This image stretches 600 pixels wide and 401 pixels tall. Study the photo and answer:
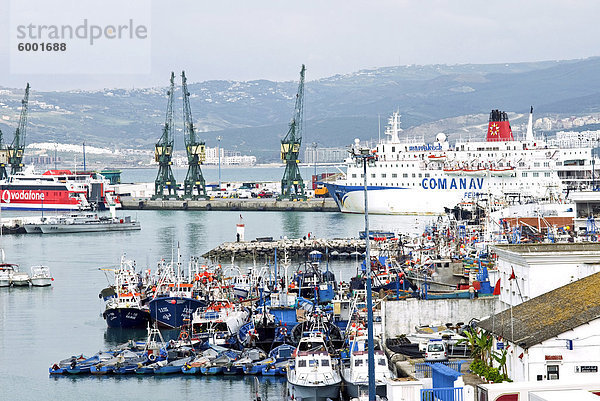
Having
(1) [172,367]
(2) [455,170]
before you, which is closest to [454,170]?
(2) [455,170]

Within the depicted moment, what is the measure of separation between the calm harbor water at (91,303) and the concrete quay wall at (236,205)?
17.5 ft

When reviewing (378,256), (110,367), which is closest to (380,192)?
(378,256)

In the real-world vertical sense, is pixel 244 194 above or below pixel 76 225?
above

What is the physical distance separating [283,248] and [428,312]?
827 inches

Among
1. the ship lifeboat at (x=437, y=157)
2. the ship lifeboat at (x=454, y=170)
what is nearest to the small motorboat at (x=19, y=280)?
the ship lifeboat at (x=454, y=170)

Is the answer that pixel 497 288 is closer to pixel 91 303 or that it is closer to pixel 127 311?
pixel 127 311

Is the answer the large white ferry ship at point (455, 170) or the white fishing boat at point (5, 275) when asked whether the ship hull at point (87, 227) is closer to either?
the large white ferry ship at point (455, 170)

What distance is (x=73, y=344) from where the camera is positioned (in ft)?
65.8

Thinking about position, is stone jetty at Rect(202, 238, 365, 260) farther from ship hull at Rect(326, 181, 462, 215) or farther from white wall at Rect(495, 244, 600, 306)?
white wall at Rect(495, 244, 600, 306)

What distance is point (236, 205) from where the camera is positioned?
66.2 meters

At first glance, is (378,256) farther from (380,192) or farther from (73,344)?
(380,192)

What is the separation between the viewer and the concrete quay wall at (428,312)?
15.2m

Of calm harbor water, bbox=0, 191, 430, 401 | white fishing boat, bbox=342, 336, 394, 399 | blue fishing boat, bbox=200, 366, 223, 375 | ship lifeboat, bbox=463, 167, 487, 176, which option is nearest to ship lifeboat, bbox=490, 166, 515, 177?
ship lifeboat, bbox=463, 167, 487, 176

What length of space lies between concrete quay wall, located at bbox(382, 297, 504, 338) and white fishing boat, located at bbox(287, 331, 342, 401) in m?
1.10
